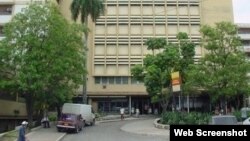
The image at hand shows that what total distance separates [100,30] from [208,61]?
31.2 meters

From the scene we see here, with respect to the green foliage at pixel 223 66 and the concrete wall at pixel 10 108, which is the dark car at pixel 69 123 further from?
the green foliage at pixel 223 66

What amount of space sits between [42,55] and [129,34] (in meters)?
34.0

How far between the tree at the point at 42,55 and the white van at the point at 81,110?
1.03 metres

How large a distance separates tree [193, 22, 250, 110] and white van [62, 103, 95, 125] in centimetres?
1099

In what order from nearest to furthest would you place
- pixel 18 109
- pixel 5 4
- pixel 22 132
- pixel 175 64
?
pixel 22 132
pixel 175 64
pixel 18 109
pixel 5 4

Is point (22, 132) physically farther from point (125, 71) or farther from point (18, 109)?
point (125, 71)

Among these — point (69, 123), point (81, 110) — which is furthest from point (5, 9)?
point (69, 123)

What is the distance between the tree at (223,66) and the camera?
36.1m

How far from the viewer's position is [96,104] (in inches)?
2514

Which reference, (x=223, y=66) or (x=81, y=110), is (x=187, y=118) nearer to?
(x=223, y=66)

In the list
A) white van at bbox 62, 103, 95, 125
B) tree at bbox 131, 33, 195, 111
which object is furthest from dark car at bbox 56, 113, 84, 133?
tree at bbox 131, 33, 195, 111

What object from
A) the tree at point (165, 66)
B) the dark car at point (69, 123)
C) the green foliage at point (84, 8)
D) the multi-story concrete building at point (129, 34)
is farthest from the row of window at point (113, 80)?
the dark car at point (69, 123)

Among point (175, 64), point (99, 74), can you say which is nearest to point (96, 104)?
point (99, 74)

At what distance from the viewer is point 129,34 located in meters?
66.4
